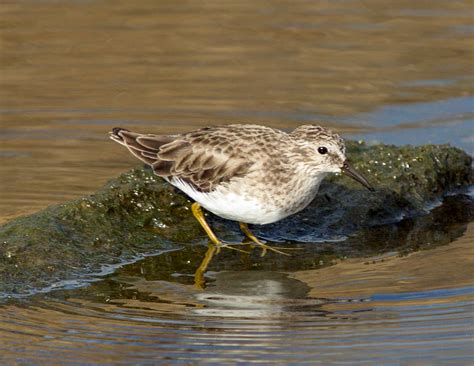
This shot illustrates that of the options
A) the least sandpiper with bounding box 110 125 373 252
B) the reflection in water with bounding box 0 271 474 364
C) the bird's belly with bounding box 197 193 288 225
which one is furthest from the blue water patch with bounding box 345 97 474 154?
the reflection in water with bounding box 0 271 474 364

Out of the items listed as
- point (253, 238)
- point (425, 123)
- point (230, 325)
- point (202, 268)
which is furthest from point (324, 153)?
point (425, 123)

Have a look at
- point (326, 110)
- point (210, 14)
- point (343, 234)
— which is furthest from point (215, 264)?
point (210, 14)

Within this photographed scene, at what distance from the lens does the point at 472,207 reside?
11078mm

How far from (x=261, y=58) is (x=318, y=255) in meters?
6.07

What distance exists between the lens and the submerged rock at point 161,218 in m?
8.98

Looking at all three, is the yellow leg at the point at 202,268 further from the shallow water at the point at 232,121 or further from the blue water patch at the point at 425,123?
the blue water patch at the point at 425,123

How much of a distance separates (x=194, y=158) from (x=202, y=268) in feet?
3.41

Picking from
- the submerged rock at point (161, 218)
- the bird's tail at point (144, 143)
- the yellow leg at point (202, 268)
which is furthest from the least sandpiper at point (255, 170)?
the submerged rock at point (161, 218)

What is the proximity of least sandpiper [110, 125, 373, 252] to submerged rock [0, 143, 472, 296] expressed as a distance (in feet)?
1.14

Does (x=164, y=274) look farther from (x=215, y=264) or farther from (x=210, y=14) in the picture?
(x=210, y=14)

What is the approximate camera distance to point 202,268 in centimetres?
944

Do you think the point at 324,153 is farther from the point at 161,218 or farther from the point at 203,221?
the point at 161,218

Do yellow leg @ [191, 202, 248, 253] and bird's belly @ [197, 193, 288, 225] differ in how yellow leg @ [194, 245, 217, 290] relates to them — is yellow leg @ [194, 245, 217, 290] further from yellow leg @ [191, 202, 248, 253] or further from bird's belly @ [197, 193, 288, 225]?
bird's belly @ [197, 193, 288, 225]

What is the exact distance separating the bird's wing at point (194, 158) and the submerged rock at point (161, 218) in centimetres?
28
